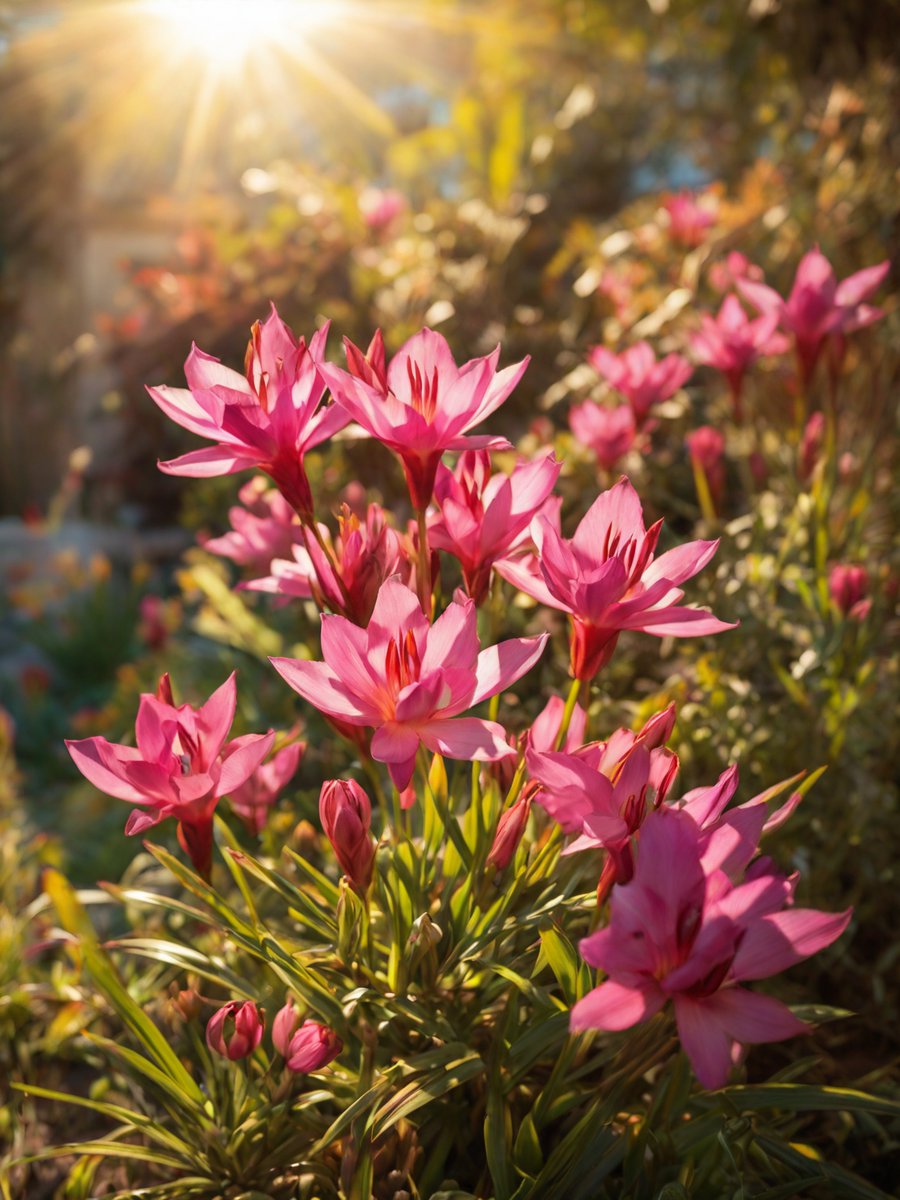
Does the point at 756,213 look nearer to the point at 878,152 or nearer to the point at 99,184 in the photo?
the point at 878,152

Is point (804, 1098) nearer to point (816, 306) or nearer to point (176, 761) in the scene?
point (176, 761)

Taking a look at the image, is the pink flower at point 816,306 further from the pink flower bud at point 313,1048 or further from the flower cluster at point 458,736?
the pink flower bud at point 313,1048

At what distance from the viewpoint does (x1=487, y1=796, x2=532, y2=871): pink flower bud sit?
0.90 metres

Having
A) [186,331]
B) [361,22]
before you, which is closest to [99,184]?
[361,22]

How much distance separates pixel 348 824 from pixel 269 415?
0.36m

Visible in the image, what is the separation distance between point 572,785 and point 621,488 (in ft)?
0.89

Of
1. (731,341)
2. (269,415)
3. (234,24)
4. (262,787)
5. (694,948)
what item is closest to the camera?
(694,948)

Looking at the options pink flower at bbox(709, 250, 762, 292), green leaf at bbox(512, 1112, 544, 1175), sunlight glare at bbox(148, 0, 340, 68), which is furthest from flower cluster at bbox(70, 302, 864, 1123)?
sunlight glare at bbox(148, 0, 340, 68)

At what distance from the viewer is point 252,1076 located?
117 centimetres

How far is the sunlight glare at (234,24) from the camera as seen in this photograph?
26.5ft

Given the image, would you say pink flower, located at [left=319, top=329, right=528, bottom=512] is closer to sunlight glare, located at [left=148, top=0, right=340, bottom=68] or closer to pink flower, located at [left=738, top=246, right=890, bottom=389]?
pink flower, located at [left=738, top=246, right=890, bottom=389]

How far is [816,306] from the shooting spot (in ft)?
4.42

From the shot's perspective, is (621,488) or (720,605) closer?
(621,488)

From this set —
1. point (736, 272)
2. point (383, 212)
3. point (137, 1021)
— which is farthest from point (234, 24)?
point (137, 1021)
